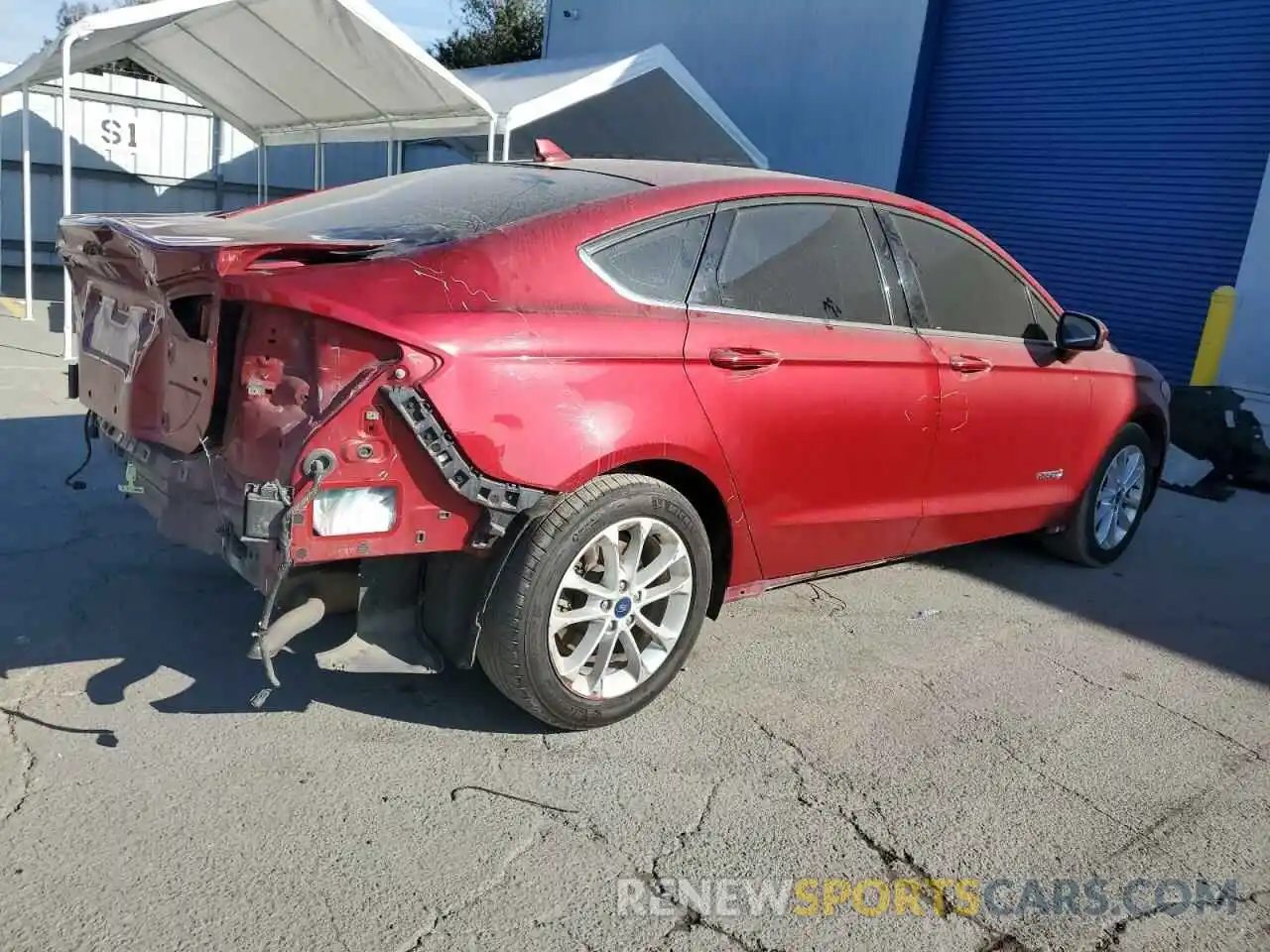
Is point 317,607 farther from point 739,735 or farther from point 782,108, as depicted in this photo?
point 782,108

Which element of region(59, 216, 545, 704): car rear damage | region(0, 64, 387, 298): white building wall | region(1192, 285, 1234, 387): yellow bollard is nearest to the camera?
region(59, 216, 545, 704): car rear damage

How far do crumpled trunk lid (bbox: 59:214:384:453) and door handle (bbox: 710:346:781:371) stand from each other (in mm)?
1072

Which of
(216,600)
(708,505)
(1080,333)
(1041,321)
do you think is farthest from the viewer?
(1041,321)

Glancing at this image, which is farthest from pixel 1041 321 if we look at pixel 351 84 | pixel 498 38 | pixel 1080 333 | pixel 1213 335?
pixel 498 38

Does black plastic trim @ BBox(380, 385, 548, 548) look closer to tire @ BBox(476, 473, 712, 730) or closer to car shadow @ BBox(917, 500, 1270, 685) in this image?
tire @ BBox(476, 473, 712, 730)

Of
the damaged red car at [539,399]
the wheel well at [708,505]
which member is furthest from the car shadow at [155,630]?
the wheel well at [708,505]

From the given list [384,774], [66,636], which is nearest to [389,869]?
[384,774]

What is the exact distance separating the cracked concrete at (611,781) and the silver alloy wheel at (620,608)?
202 millimetres

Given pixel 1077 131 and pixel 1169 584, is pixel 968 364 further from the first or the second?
pixel 1077 131

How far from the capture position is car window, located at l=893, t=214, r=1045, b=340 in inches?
165

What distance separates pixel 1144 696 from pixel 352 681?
9.42ft

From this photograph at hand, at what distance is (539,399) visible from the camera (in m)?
2.93

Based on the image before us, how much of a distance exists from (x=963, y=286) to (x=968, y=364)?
0.37 meters

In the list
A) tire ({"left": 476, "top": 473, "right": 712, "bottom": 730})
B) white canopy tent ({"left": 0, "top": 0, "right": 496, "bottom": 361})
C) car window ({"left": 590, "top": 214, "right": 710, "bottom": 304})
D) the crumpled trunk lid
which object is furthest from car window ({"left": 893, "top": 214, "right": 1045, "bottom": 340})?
white canopy tent ({"left": 0, "top": 0, "right": 496, "bottom": 361})
